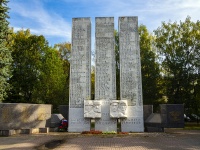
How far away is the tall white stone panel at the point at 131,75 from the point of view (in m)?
16.8

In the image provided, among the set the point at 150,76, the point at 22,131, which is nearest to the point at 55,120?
the point at 22,131

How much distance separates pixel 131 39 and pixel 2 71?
423 inches

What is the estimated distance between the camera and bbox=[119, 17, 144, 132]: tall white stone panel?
16.8 meters

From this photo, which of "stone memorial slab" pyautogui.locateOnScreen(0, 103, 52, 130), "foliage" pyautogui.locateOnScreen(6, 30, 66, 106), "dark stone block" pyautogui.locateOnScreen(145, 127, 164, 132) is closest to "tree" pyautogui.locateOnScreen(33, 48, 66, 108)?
"foliage" pyautogui.locateOnScreen(6, 30, 66, 106)

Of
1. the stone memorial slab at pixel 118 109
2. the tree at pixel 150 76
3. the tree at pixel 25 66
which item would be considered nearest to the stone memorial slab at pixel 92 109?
the stone memorial slab at pixel 118 109

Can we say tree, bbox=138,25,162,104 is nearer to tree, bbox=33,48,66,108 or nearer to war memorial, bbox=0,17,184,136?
war memorial, bbox=0,17,184,136

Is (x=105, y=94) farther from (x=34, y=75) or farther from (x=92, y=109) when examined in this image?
(x=34, y=75)

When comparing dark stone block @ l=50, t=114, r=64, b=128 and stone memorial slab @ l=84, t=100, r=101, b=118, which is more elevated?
stone memorial slab @ l=84, t=100, r=101, b=118

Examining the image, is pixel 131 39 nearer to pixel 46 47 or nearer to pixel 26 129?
pixel 26 129

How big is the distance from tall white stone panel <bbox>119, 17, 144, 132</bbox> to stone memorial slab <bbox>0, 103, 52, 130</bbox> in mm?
5901

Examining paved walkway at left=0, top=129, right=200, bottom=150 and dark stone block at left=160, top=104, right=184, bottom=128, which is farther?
dark stone block at left=160, top=104, right=184, bottom=128

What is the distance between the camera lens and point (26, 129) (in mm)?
15203

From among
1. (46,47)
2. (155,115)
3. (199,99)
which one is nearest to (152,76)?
(199,99)

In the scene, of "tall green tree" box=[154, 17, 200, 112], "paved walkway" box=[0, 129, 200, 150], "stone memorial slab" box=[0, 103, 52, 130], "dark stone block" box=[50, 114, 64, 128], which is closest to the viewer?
"paved walkway" box=[0, 129, 200, 150]
